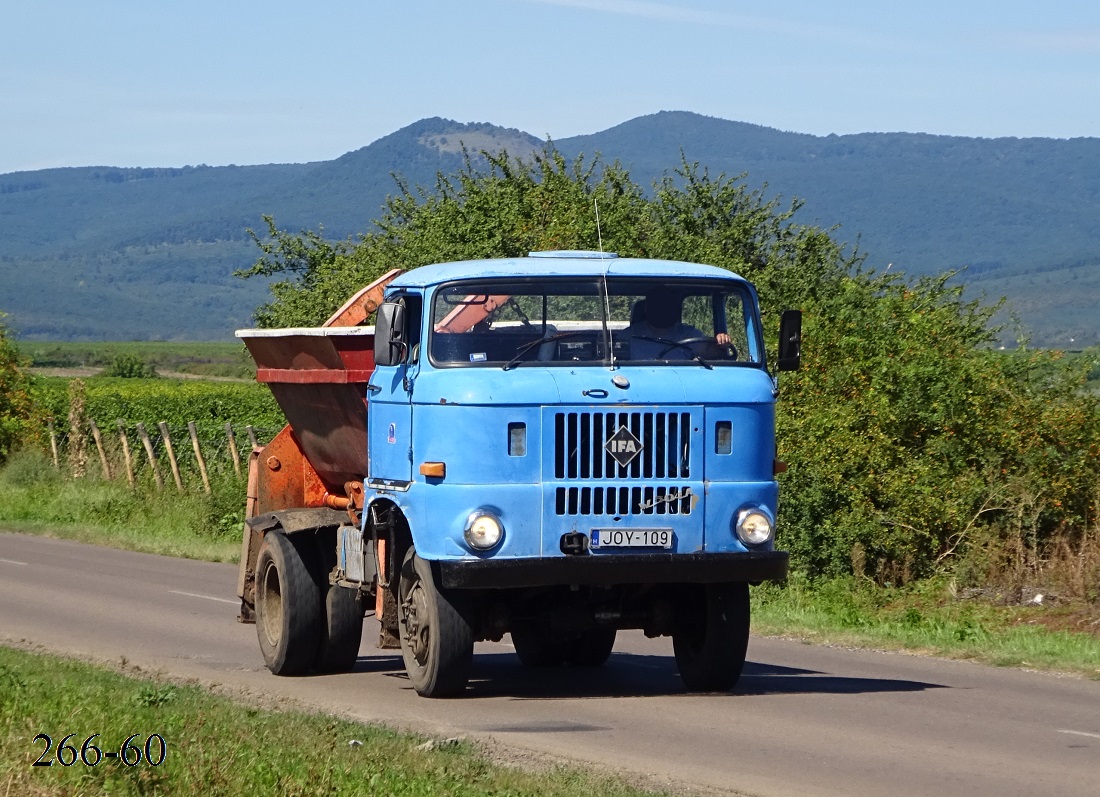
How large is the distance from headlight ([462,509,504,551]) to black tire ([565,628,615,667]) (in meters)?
2.77

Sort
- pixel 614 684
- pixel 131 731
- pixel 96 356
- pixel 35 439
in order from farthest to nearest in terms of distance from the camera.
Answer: pixel 96 356 → pixel 35 439 → pixel 614 684 → pixel 131 731

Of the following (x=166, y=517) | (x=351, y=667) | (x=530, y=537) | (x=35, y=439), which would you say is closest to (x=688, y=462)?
(x=530, y=537)

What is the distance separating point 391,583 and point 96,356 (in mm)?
155895

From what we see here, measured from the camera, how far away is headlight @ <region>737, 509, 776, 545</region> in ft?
36.4

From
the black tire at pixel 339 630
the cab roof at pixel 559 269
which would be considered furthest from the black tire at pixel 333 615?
the cab roof at pixel 559 269

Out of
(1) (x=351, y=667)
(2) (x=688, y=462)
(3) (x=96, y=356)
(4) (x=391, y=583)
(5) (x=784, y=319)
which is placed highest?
(5) (x=784, y=319)

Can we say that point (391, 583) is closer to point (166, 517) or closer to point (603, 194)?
point (166, 517)

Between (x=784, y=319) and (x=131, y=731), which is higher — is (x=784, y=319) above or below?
above

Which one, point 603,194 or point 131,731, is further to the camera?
point 603,194

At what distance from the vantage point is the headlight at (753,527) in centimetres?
1109

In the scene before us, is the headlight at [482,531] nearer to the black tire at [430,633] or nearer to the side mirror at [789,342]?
the black tire at [430,633]

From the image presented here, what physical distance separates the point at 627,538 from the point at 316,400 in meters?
3.15

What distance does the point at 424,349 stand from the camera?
11.4 metres

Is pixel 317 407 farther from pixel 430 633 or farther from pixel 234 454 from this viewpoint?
pixel 234 454
